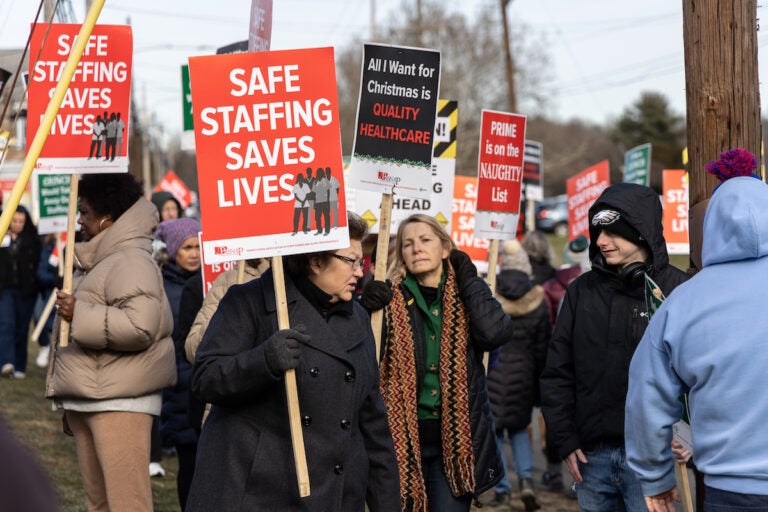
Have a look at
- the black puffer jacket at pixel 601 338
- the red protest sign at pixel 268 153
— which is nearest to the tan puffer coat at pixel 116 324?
the red protest sign at pixel 268 153

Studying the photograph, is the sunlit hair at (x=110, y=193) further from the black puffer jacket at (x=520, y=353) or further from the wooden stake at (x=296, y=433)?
the black puffer jacket at (x=520, y=353)

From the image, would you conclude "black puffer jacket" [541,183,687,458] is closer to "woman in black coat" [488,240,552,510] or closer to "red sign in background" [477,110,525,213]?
"red sign in background" [477,110,525,213]

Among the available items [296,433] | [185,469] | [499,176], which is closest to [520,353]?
[499,176]

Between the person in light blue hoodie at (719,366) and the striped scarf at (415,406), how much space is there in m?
1.63

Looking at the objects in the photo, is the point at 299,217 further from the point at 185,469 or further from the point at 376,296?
the point at 185,469

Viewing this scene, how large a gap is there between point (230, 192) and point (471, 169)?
47.1m

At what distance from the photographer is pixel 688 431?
4020 mm

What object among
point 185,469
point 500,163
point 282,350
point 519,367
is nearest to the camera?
point 282,350

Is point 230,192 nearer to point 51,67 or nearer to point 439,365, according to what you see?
point 439,365

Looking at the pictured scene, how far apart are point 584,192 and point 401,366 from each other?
779cm

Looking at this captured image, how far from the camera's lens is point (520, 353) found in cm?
903

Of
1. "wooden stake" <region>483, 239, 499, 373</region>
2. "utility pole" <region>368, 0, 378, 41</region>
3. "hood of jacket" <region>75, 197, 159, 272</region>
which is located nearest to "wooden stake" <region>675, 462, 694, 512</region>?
"wooden stake" <region>483, 239, 499, 373</region>

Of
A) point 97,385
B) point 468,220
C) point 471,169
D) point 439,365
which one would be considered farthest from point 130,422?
point 471,169

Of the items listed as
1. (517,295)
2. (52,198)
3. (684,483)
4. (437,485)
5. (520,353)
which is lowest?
(437,485)
